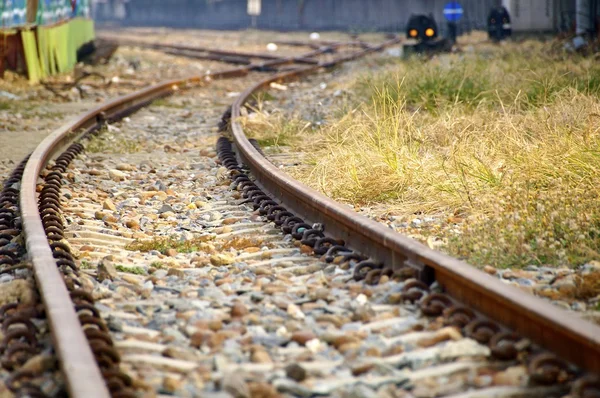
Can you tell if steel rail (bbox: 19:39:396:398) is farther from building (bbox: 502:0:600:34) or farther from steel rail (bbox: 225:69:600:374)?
building (bbox: 502:0:600:34)

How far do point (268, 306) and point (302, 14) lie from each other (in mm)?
44303

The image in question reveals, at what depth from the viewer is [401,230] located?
5066 millimetres

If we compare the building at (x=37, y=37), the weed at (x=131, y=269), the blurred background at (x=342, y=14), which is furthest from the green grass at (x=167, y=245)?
the blurred background at (x=342, y=14)

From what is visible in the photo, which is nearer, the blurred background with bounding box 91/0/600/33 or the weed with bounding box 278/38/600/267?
the weed with bounding box 278/38/600/267

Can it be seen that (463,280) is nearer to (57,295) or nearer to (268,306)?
(268,306)

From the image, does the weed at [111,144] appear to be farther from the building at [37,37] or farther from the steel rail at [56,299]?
the building at [37,37]

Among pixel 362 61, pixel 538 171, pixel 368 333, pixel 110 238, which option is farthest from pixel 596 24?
pixel 368 333

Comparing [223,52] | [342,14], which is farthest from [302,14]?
[223,52]

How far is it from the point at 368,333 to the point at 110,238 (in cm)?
232

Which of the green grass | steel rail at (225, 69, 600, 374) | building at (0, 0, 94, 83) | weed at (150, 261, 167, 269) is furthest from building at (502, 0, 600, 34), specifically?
weed at (150, 261, 167, 269)

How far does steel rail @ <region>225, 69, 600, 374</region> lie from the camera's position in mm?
2951

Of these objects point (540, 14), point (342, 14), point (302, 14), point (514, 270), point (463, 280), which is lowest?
point (514, 270)

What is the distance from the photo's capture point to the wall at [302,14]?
124 ft

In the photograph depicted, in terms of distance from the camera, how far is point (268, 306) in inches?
150
